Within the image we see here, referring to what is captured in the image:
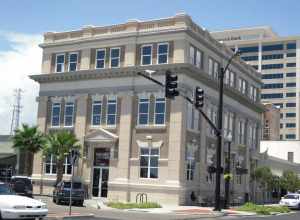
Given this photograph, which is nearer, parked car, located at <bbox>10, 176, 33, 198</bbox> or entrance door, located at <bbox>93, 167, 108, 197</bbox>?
parked car, located at <bbox>10, 176, 33, 198</bbox>

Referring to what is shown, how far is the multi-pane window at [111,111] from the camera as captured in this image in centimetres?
4918

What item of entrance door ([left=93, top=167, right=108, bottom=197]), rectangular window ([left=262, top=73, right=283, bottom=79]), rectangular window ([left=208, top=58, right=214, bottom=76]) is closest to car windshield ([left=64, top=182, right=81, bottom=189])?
entrance door ([left=93, top=167, right=108, bottom=197])

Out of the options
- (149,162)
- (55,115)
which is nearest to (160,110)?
(149,162)

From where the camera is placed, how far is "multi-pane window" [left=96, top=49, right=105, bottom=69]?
166ft

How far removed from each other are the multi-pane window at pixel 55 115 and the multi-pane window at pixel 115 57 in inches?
270

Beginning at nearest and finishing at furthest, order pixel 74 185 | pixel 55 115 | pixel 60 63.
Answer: pixel 74 185
pixel 55 115
pixel 60 63

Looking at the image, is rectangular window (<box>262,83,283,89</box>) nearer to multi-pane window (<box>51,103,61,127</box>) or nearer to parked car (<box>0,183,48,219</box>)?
multi-pane window (<box>51,103,61,127</box>)

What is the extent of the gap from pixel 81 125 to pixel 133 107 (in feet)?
18.2

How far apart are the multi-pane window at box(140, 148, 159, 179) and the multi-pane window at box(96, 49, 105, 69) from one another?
29.2 feet

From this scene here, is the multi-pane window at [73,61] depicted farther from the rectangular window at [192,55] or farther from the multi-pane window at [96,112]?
the rectangular window at [192,55]

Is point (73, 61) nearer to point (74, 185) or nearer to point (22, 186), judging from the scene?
point (74, 185)

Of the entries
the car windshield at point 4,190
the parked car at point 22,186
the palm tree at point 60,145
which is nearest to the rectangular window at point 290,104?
the palm tree at point 60,145

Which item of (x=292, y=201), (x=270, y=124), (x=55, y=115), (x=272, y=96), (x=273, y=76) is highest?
(x=273, y=76)

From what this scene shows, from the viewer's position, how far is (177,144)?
45.3 m
